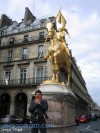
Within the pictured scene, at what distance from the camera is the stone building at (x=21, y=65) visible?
4384 cm

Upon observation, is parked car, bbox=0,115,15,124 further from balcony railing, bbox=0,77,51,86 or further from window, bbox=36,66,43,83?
window, bbox=36,66,43,83

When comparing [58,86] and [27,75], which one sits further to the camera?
[27,75]

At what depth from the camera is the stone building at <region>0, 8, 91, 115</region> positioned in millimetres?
43844

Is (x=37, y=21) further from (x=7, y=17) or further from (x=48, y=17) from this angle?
(x=7, y=17)

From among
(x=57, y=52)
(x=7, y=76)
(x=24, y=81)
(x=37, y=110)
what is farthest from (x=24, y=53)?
(x=37, y=110)

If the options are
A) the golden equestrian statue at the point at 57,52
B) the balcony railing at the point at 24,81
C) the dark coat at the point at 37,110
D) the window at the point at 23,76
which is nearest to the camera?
the dark coat at the point at 37,110

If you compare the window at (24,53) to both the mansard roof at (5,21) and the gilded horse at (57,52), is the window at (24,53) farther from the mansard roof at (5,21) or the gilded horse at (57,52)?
→ the gilded horse at (57,52)

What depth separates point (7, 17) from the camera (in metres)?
56.4

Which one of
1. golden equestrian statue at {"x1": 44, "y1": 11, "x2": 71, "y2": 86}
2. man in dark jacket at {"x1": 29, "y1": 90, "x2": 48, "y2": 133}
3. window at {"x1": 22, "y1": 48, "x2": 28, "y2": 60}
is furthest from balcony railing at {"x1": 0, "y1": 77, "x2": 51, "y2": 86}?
man in dark jacket at {"x1": 29, "y1": 90, "x2": 48, "y2": 133}

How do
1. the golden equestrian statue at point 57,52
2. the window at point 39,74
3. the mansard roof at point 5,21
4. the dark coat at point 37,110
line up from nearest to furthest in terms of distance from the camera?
A: the dark coat at point 37,110
the golden equestrian statue at point 57,52
the window at point 39,74
the mansard roof at point 5,21

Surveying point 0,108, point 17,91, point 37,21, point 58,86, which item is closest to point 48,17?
point 37,21

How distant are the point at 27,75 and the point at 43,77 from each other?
3460 millimetres

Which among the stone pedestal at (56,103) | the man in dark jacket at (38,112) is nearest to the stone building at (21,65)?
the stone pedestal at (56,103)

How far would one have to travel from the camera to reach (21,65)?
46.6 metres
